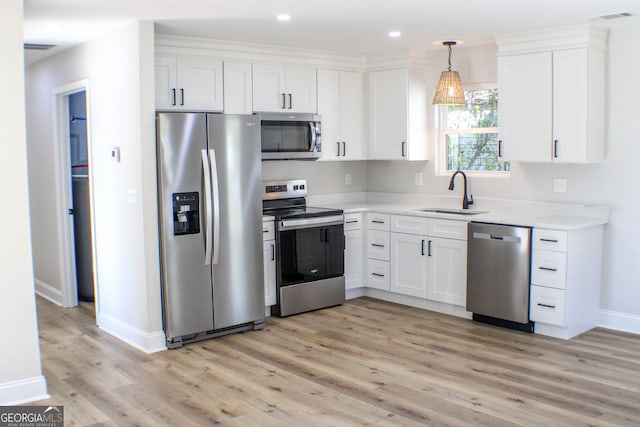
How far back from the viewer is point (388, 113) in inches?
245

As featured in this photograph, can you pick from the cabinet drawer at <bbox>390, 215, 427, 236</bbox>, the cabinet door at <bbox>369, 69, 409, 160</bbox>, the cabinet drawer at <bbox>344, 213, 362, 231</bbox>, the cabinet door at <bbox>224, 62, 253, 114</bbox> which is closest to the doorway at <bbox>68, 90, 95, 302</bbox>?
the cabinet door at <bbox>224, 62, 253, 114</bbox>

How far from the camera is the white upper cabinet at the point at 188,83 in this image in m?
5.01

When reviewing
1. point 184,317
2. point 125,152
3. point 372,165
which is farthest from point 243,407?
point 372,165

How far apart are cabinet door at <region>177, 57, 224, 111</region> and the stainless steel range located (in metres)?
0.98

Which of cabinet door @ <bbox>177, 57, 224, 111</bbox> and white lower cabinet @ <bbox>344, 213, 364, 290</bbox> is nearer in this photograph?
cabinet door @ <bbox>177, 57, 224, 111</bbox>

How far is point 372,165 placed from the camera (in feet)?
22.4

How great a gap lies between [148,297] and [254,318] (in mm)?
→ 870

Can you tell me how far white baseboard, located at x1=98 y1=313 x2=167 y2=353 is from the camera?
4680 millimetres

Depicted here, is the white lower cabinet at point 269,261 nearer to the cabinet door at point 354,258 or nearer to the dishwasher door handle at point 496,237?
the cabinet door at point 354,258

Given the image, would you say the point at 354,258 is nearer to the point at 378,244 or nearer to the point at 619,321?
the point at 378,244

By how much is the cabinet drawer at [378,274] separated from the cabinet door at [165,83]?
232cm

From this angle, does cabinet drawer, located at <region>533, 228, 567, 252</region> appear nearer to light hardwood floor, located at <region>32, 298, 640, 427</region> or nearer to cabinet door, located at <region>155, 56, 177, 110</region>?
light hardwood floor, located at <region>32, 298, 640, 427</region>

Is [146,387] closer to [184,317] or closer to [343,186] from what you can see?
[184,317]

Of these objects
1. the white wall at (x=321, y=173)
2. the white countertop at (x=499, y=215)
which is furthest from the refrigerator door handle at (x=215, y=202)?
the white countertop at (x=499, y=215)
